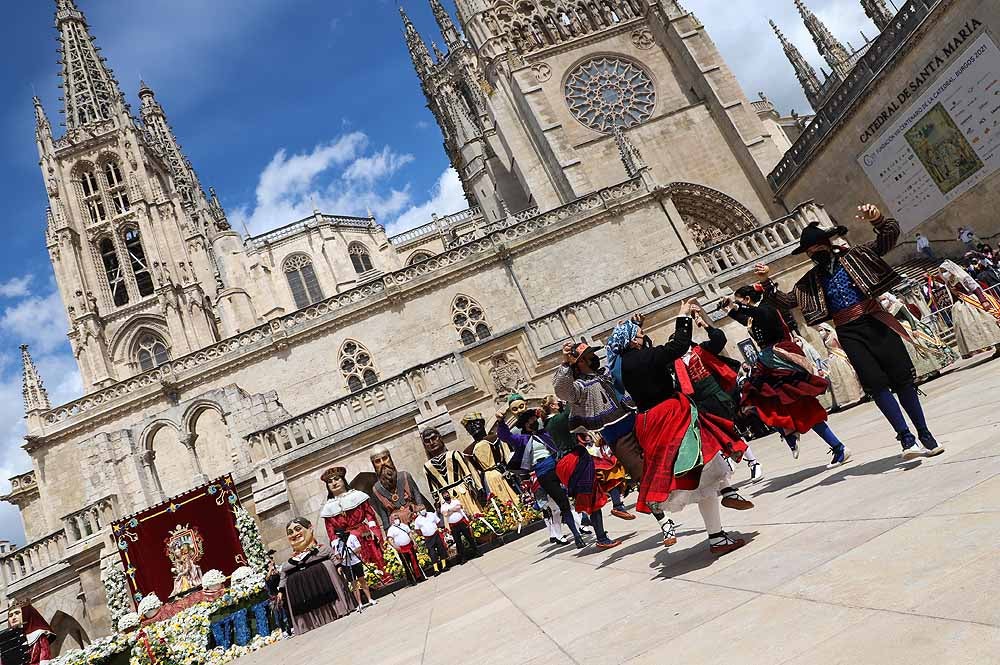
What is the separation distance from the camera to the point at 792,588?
2.99 meters

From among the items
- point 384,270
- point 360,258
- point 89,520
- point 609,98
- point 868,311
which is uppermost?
point 360,258

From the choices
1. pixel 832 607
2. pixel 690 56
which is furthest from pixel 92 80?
pixel 832 607

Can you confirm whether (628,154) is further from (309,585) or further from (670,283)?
(309,585)

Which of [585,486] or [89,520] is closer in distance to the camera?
[585,486]

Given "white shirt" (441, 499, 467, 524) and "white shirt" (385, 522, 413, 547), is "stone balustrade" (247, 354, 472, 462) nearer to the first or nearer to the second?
"white shirt" (441, 499, 467, 524)

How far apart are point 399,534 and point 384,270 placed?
113ft

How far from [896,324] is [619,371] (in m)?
2.41

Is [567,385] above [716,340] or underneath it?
above

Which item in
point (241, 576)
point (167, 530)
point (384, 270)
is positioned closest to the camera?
point (241, 576)

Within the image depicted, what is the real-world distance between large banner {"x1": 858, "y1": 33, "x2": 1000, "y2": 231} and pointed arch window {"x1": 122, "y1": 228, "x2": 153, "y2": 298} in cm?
4051

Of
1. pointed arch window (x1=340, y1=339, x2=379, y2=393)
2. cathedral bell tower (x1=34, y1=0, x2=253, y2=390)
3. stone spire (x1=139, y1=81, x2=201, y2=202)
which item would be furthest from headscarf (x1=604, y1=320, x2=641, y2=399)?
stone spire (x1=139, y1=81, x2=201, y2=202)

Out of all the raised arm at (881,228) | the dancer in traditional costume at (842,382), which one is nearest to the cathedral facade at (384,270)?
the dancer in traditional costume at (842,382)

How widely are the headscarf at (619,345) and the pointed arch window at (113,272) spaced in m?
43.0

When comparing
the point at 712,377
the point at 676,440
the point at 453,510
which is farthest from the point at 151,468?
the point at 676,440
